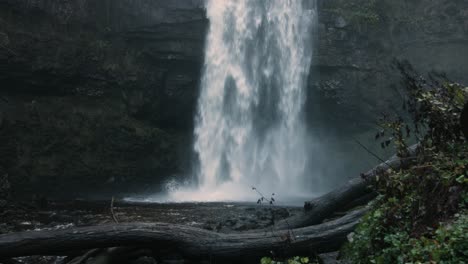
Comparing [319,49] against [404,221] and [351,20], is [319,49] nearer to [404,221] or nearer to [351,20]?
[351,20]

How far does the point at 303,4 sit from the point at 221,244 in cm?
2091

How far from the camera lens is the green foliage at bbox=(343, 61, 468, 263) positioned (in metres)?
3.03

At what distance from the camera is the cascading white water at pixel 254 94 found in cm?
2209

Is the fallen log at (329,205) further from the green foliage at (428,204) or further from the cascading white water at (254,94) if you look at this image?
the cascading white water at (254,94)

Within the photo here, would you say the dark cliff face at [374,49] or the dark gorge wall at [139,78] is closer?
the dark gorge wall at [139,78]

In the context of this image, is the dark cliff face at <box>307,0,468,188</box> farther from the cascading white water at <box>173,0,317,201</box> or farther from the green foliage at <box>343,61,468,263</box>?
the green foliage at <box>343,61,468,263</box>

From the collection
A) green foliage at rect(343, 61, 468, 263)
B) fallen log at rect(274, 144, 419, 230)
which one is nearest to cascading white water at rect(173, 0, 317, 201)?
fallen log at rect(274, 144, 419, 230)

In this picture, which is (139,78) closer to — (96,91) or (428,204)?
(96,91)

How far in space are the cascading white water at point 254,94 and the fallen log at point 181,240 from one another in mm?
15911

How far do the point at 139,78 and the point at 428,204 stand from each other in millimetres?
19284

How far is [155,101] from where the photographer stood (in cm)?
2220

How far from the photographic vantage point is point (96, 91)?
20.9 m

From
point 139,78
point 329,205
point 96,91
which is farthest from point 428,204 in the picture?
point 96,91

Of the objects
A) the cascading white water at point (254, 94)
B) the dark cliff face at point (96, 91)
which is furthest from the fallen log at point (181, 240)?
the cascading white water at point (254, 94)
